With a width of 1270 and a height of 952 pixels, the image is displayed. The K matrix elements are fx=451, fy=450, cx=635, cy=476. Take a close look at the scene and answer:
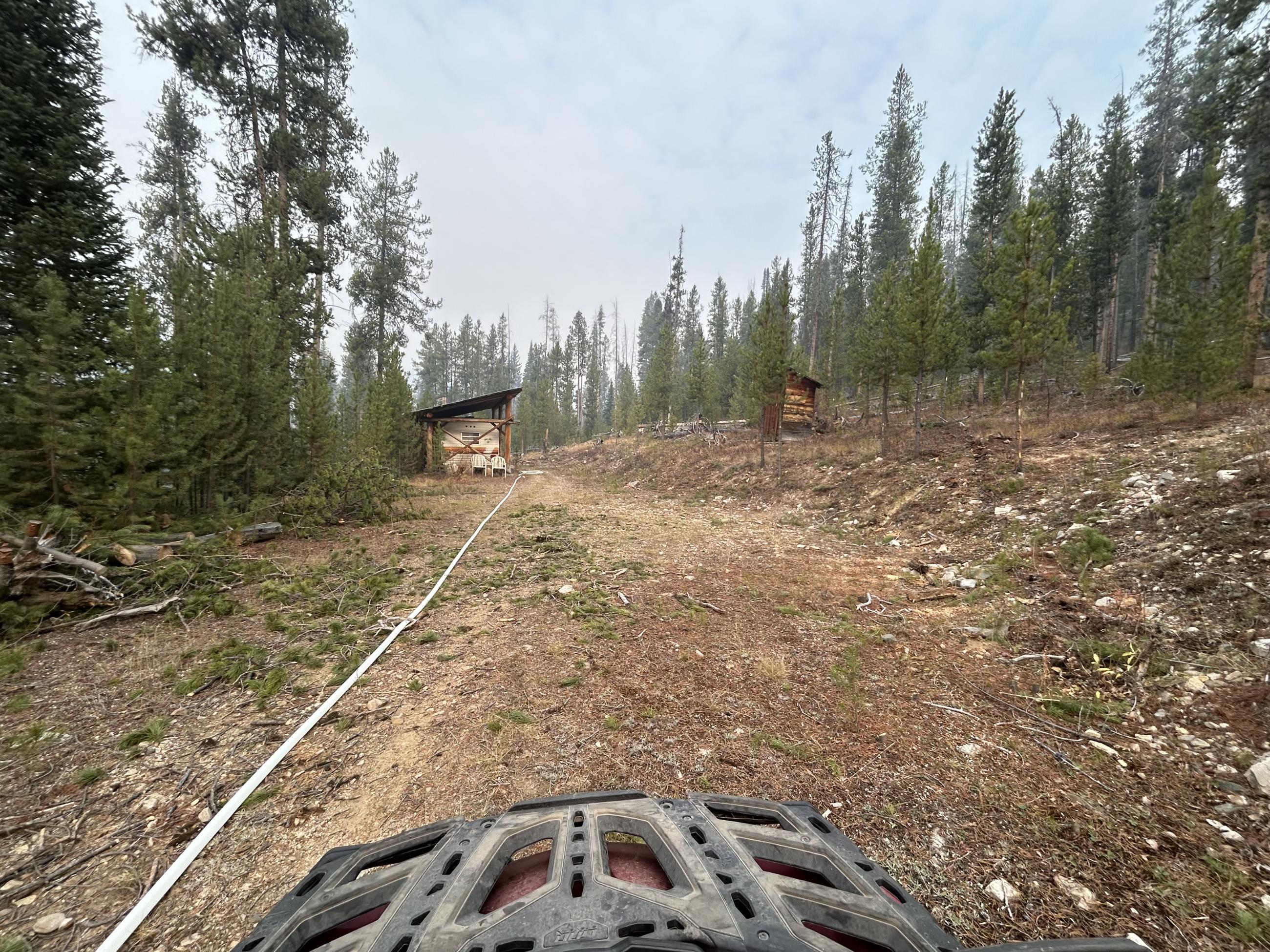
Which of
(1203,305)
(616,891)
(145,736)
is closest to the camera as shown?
(616,891)

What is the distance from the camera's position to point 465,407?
22781mm

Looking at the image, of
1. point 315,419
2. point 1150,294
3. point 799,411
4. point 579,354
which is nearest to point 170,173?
point 315,419

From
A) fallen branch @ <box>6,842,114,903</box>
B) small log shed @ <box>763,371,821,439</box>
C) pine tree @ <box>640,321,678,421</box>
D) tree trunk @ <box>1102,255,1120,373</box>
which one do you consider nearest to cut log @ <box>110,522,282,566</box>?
fallen branch @ <box>6,842,114,903</box>

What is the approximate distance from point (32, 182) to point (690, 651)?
12444mm

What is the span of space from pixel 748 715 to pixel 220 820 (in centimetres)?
328

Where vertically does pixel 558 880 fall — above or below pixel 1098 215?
below

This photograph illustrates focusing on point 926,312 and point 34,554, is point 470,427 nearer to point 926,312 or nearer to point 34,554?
point 34,554

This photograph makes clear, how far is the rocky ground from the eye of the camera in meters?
2.17

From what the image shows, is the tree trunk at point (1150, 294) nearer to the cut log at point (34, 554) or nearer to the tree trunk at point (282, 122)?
the cut log at point (34, 554)

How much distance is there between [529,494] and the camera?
56.1 feet

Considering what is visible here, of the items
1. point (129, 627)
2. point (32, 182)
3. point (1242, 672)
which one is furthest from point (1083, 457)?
point (32, 182)

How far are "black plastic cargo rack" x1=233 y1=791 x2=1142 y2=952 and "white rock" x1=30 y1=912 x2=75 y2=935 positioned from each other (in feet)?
5.36

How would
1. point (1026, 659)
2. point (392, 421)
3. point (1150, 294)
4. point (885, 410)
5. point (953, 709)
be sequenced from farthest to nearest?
point (1150, 294) < point (392, 421) < point (885, 410) < point (1026, 659) < point (953, 709)

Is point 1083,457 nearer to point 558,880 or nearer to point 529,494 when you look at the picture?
point 558,880
